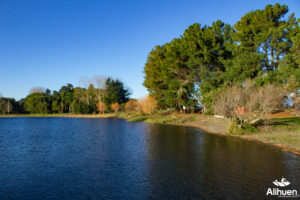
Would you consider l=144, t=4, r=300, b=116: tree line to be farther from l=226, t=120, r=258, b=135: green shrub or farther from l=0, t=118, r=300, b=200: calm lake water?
l=0, t=118, r=300, b=200: calm lake water

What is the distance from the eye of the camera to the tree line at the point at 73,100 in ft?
282

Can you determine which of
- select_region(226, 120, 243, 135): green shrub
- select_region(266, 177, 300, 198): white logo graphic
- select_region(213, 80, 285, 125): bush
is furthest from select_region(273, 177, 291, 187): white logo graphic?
select_region(226, 120, 243, 135): green shrub

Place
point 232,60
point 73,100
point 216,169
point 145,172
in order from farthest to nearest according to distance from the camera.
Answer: point 73,100, point 232,60, point 216,169, point 145,172

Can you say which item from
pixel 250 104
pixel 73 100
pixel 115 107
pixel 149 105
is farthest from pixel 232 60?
pixel 73 100

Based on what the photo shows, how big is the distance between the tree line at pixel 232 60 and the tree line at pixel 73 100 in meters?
34.8

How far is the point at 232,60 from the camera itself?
130ft

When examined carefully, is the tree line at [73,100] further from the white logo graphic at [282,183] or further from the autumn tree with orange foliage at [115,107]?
the white logo graphic at [282,183]

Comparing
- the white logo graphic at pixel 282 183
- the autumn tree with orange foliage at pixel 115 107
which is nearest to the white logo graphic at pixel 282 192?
the white logo graphic at pixel 282 183

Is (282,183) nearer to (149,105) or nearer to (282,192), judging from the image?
(282,192)

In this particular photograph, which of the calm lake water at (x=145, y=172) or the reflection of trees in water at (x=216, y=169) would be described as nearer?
the calm lake water at (x=145, y=172)

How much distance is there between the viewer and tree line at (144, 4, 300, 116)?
32031 mm

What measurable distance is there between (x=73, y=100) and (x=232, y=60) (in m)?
76.0

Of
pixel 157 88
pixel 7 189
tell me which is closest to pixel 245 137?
pixel 7 189

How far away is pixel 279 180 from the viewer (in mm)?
12227
